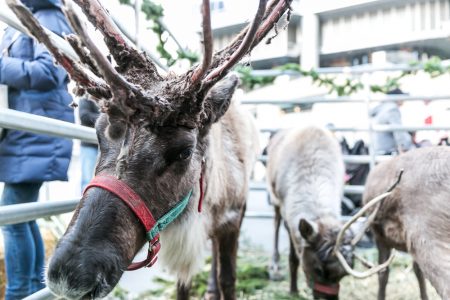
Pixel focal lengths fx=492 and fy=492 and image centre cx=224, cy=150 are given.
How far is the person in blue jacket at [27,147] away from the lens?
3.28 meters

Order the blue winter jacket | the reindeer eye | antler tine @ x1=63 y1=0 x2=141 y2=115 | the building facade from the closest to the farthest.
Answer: antler tine @ x1=63 y1=0 x2=141 y2=115 → the reindeer eye → the blue winter jacket → the building facade

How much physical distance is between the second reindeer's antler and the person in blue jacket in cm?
92

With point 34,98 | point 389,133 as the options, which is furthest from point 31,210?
point 389,133

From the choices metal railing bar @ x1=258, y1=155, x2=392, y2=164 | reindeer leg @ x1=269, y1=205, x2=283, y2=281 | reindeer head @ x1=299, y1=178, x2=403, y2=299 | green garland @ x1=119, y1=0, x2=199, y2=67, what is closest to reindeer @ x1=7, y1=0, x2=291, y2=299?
reindeer head @ x1=299, y1=178, x2=403, y2=299

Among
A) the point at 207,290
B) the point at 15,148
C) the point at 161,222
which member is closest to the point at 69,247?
the point at 161,222

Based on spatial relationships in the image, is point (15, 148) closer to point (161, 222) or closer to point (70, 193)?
point (161, 222)

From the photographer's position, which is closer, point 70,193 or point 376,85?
point 70,193

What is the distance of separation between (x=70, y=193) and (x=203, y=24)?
5752mm

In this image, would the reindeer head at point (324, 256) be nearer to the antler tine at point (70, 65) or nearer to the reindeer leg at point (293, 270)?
the reindeer leg at point (293, 270)

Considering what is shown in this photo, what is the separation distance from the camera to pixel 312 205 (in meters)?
5.01

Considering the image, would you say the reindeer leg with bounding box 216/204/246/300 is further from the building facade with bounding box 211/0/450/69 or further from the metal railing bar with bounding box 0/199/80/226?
the building facade with bounding box 211/0/450/69

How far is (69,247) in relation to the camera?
6.15 feet

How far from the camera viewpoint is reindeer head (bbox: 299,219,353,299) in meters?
4.32

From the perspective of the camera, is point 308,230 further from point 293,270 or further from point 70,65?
point 70,65
